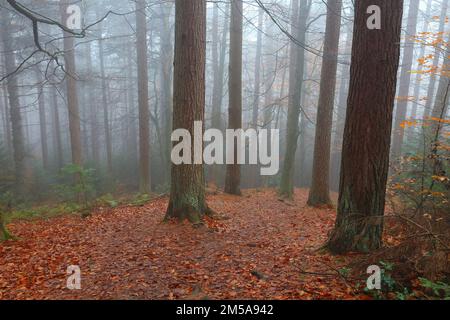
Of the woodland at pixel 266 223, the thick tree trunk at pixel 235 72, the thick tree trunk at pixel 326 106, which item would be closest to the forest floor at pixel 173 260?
the woodland at pixel 266 223

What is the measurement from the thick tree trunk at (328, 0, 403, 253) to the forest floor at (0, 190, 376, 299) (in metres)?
0.61

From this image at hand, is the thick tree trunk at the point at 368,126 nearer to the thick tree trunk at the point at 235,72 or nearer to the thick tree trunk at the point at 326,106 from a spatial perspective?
the thick tree trunk at the point at 326,106

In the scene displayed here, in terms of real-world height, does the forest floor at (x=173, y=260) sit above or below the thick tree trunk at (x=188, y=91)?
below

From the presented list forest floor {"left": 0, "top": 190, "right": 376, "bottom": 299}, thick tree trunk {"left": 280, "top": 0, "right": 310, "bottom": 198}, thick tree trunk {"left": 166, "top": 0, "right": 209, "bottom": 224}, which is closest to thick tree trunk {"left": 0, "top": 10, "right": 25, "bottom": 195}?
forest floor {"left": 0, "top": 190, "right": 376, "bottom": 299}

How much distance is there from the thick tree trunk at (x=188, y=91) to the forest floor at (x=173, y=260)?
565 millimetres

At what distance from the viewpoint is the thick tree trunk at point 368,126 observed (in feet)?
13.2

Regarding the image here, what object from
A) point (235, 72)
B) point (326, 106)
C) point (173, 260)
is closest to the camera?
point (173, 260)

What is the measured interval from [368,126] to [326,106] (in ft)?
19.0

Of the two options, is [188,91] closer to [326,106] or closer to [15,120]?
[326,106]

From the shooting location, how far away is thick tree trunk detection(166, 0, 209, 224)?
20.9ft

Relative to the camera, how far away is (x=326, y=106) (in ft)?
31.6

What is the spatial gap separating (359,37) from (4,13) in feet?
58.6

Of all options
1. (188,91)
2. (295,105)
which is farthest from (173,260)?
(295,105)
